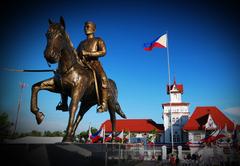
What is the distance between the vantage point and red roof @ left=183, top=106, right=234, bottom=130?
49.8m

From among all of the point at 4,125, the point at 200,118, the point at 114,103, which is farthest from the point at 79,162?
the point at 200,118

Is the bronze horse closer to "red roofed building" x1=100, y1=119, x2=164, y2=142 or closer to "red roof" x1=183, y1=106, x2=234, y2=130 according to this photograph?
"red roof" x1=183, y1=106, x2=234, y2=130

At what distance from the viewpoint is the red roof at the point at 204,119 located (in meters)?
49.8

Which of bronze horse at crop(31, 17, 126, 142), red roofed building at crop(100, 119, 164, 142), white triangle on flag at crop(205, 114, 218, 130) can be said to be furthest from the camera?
red roofed building at crop(100, 119, 164, 142)

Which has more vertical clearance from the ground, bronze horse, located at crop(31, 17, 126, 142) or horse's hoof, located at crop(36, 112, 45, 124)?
bronze horse, located at crop(31, 17, 126, 142)

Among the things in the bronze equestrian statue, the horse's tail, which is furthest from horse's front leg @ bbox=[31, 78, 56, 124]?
the horse's tail

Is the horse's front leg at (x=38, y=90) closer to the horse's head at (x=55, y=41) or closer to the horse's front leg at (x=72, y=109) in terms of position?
the horse's front leg at (x=72, y=109)

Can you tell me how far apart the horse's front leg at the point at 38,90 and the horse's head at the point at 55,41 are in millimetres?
731

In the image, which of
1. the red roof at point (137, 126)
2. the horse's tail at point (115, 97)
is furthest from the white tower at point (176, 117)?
the horse's tail at point (115, 97)

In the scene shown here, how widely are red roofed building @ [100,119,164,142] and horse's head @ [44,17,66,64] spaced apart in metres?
61.3

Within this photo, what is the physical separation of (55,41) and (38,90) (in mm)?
1209

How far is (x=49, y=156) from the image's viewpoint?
351 centimetres

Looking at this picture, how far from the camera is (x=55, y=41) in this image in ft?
14.2

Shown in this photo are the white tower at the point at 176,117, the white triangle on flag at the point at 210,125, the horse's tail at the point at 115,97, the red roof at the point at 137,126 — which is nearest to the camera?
the horse's tail at the point at 115,97
